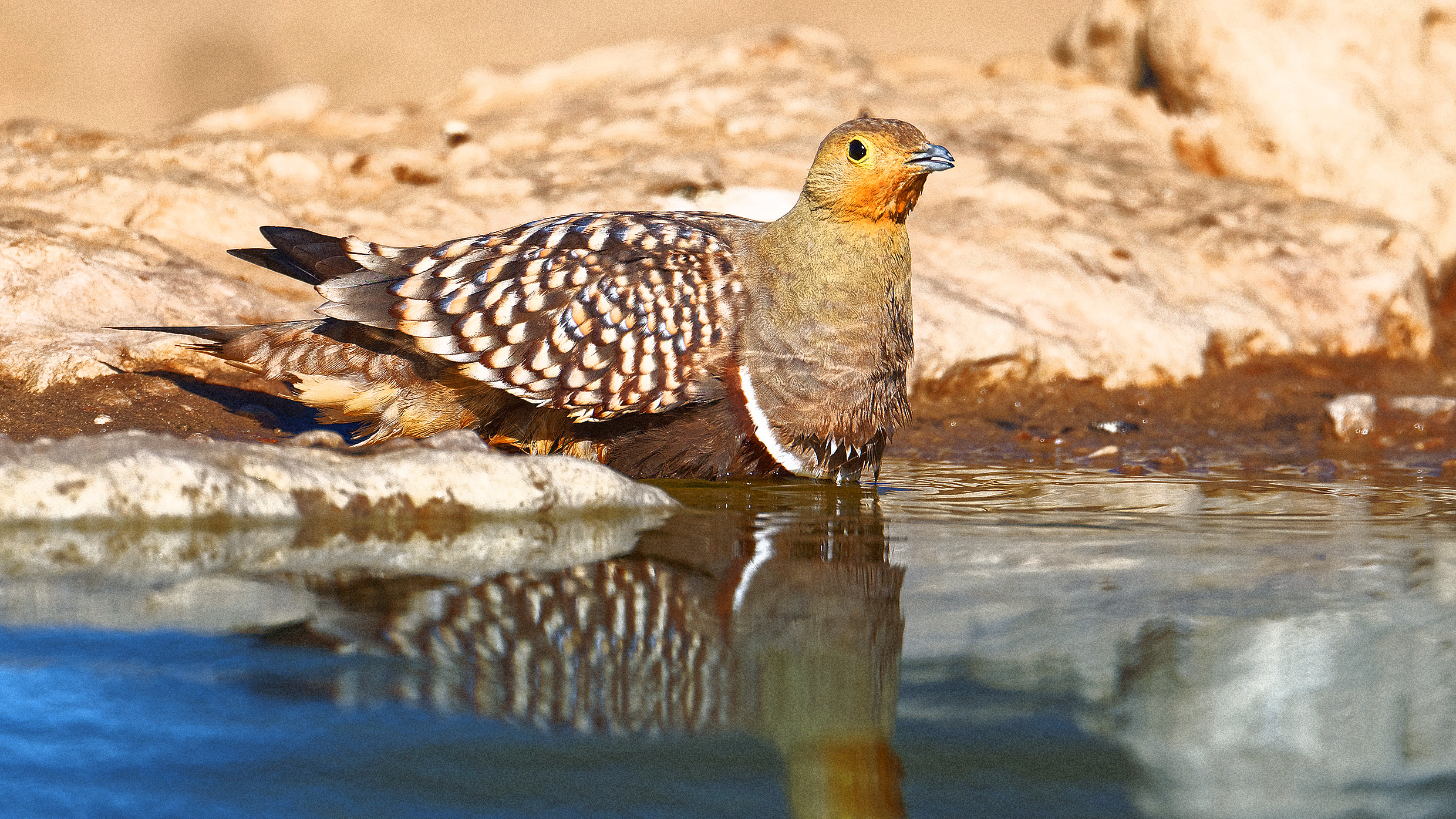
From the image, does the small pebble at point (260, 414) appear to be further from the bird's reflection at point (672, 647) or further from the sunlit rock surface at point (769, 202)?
the bird's reflection at point (672, 647)

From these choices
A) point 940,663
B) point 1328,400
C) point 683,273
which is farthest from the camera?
point 1328,400

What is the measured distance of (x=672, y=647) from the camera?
103 inches

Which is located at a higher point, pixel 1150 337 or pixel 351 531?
pixel 1150 337

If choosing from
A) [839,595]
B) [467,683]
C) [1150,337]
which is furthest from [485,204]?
[467,683]

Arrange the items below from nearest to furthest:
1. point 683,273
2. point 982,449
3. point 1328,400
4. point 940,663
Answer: point 940,663 → point 683,273 → point 982,449 → point 1328,400

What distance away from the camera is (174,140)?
7809mm

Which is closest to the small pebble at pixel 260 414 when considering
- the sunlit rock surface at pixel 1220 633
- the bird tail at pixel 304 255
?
the bird tail at pixel 304 255

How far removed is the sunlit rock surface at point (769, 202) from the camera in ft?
20.3

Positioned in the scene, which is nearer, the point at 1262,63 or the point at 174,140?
the point at 174,140

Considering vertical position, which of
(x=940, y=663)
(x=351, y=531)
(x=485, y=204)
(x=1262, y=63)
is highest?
(x=1262, y=63)

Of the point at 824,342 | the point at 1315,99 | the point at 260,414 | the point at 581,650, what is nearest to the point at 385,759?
the point at 581,650

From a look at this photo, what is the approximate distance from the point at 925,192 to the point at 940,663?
5620 mm

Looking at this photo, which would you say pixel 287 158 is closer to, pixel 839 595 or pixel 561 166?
pixel 561 166

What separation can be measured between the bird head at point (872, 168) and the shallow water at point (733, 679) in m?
1.54
